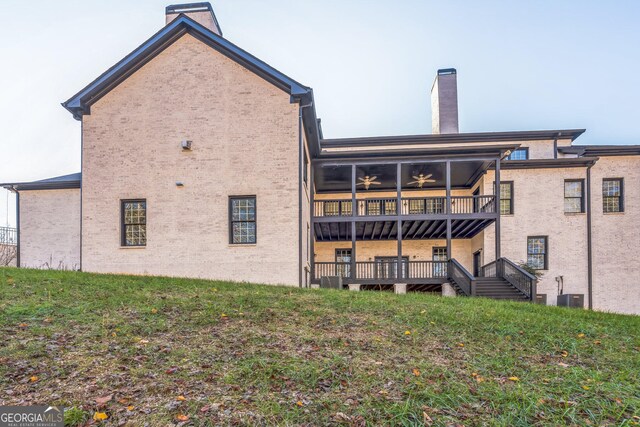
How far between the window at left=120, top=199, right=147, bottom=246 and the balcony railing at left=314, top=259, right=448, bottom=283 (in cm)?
748

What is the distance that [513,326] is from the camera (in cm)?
784

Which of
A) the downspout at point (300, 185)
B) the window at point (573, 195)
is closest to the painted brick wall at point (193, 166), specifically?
the downspout at point (300, 185)

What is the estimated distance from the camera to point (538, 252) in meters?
20.1

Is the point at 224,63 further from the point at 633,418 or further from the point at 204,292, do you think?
the point at 633,418

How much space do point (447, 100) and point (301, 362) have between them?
23.5m

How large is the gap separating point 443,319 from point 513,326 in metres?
1.24

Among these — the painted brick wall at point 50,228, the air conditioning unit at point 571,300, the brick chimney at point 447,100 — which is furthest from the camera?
the brick chimney at point 447,100

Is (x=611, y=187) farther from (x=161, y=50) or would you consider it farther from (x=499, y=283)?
(x=161, y=50)

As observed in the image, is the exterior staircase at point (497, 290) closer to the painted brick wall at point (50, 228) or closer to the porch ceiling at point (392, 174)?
the porch ceiling at point (392, 174)

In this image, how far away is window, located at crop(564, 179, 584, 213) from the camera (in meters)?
20.3

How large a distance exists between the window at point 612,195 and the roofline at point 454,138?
4182mm

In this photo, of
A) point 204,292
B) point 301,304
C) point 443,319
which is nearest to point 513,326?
point 443,319

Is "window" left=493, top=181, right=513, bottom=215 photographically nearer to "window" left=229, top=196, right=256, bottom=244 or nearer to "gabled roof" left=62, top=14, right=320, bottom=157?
"gabled roof" left=62, top=14, right=320, bottom=157

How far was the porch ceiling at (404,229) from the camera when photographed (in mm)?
19391
